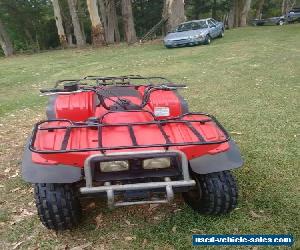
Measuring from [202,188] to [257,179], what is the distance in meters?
1.13

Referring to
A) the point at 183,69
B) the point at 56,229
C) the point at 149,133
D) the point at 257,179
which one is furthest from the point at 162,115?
the point at 183,69

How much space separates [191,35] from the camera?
1652cm

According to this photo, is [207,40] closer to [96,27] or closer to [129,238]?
[96,27]

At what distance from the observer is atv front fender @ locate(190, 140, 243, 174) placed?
3064 millimetres

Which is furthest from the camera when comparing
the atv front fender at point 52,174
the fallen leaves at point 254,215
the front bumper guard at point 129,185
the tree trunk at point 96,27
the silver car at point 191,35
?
the tree trunk at point 96,27

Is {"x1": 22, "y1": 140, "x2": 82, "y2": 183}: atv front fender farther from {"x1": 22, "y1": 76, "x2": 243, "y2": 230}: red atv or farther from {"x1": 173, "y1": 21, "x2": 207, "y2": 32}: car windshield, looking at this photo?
{"x1": 173, "y1": 21, "x2": 207, "y2": 32}: car windshield

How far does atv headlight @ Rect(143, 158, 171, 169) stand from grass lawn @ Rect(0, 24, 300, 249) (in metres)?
0.68

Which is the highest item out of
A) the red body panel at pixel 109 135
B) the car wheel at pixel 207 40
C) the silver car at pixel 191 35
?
the red body panel at pixel 109 135

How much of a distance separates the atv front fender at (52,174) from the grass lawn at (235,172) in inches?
27.4

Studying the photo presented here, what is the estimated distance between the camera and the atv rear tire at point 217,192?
3.24 m

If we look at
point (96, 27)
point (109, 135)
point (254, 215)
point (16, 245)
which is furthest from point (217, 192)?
point (96, 27)

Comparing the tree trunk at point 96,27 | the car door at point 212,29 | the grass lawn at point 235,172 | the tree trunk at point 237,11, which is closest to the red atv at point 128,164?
the grass lawn at point 235,172

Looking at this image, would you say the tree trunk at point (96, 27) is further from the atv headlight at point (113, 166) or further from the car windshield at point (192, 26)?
the atv headlight at point (113, 166)

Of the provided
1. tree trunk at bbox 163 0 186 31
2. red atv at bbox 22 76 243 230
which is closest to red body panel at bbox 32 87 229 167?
red atv at bbox 22 76 243 230
